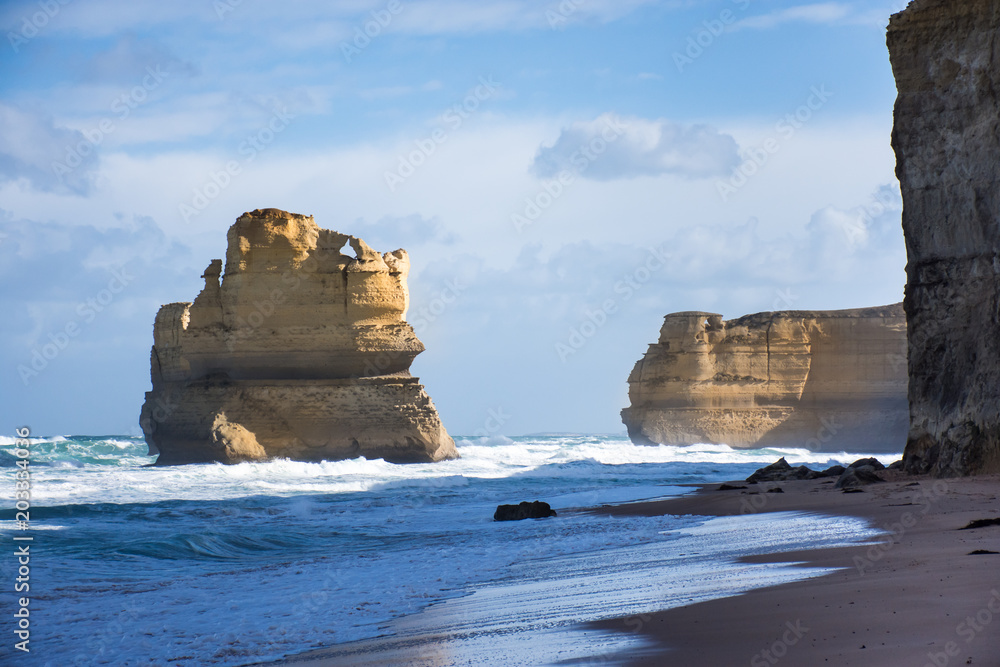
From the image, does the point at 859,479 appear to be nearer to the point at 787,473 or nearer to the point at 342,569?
the point at 787,473

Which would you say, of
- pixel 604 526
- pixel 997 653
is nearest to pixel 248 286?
pixel 604 526

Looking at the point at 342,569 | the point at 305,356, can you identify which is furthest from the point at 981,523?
the point at 305,356

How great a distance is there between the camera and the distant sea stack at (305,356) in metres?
28.9

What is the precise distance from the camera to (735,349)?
156 feet

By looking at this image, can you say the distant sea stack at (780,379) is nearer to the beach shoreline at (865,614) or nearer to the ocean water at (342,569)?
the ocean water at (342,569)

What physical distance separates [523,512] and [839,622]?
371 inches

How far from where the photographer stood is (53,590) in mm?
8242

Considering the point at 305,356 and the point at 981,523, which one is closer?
the point at 981,523

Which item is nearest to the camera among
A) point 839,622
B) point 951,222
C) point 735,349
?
point 839,622

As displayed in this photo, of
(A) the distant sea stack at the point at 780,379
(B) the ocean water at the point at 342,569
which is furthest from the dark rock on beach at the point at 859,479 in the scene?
(A) the distant sea stack at the point at 780,379

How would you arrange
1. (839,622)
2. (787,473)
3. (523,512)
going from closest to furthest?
(839,622), (523,512), (787,473)

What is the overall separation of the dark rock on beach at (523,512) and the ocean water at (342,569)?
0.30m

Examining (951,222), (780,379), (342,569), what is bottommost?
(342,569)

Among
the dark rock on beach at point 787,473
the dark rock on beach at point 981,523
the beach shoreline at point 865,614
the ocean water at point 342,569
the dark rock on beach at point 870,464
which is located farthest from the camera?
the dark rock on beach at point 787,473
